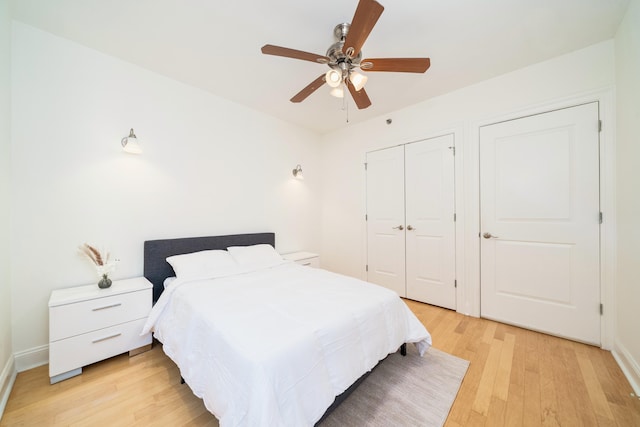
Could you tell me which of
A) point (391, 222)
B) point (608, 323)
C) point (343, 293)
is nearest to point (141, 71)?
point (343, 293)

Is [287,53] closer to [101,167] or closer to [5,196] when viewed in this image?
[101,167]

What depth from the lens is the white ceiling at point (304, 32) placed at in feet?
5.38

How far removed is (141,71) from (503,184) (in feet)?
13.0

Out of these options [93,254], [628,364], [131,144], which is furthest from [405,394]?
[131,144]

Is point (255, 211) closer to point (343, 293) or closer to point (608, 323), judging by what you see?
point (343, 293)

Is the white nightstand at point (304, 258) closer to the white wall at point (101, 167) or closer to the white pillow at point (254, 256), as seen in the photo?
the white pillow at point (254, 256)

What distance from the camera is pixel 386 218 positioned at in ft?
11.3

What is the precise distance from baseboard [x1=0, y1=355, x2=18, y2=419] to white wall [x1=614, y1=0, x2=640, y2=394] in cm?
408

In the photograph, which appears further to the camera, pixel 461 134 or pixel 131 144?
pixel 461 134

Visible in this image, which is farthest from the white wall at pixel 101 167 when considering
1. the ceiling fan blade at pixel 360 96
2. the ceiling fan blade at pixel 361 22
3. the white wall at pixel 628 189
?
the white wall at pixel 628 189

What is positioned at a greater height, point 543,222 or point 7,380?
point 543,222

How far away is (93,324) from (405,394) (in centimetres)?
236

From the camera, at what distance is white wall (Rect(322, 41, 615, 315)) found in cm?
213

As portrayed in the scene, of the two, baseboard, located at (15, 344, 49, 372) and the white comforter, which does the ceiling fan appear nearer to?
the white comforter
